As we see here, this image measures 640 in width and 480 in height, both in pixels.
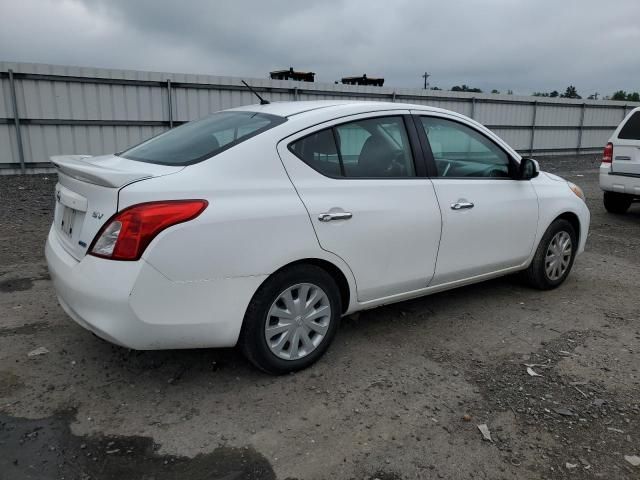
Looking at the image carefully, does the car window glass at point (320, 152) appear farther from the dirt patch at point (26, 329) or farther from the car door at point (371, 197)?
the dirt patch at point (26, 329)

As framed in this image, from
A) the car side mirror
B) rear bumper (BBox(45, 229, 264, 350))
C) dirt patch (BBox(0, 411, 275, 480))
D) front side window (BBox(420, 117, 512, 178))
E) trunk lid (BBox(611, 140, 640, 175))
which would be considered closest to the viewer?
dirt patch (BBox(0, 411, 275, 480))

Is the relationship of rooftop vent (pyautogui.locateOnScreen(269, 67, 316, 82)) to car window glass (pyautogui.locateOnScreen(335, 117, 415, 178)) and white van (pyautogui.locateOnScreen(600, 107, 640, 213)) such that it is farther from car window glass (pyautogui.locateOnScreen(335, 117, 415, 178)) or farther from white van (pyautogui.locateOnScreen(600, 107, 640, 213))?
car window glass (pyautogui.locateOnScreen(335, 117, 415, 178))

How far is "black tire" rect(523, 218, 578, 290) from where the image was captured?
15.1 feet

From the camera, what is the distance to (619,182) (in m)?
8.09

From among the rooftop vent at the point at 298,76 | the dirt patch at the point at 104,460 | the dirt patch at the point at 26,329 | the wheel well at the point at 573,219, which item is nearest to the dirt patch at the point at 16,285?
the dirt patch at the point at 26,329

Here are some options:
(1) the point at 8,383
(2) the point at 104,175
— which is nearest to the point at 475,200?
(2) the point at 104,175

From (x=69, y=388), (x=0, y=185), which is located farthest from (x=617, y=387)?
(x=0, y=185)

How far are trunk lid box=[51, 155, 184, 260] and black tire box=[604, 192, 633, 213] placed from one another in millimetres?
8265

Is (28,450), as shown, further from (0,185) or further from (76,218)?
(0,185)

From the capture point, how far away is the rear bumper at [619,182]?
786cm

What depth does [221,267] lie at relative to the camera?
2.74 metres

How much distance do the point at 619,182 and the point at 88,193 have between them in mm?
7898

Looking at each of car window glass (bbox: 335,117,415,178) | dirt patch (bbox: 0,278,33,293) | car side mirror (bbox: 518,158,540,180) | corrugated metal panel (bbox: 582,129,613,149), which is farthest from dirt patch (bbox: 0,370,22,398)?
corrugated metal panel (bbox: 582,129,613,149)

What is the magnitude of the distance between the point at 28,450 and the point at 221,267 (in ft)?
4.07
